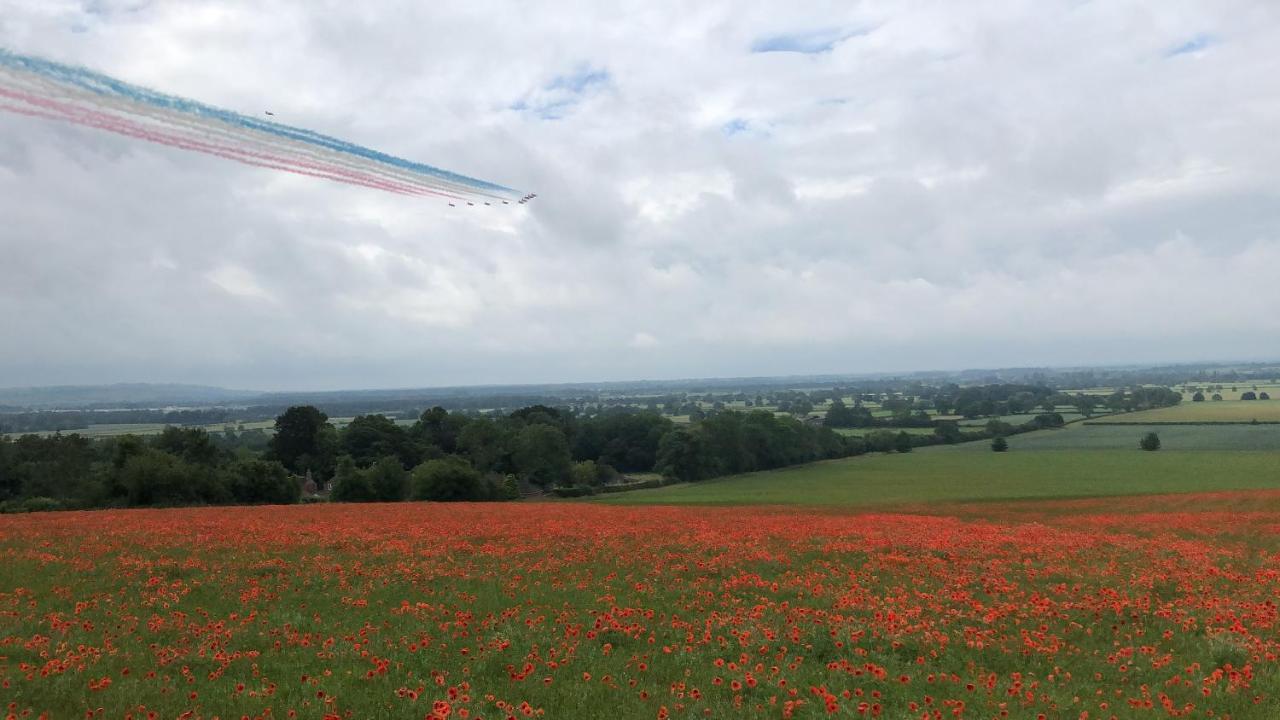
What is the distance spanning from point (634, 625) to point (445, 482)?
205 feet

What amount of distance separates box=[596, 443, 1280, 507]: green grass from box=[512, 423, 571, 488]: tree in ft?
48.1

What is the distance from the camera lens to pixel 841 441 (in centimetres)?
12369

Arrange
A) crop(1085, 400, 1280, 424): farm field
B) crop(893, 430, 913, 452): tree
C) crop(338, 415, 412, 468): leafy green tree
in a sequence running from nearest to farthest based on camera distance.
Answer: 1. crop(338, 415, 412, 468): leafy green tree
2. crop(893, 430, 913, 452): tree
3. crop(1085, 400, 1280, 424): farm field

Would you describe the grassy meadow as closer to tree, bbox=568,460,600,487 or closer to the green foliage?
tree, bbox=568,460,600,487

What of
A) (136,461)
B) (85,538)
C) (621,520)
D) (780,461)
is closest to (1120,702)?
(621,520)

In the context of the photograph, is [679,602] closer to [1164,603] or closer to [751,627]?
[751,627]

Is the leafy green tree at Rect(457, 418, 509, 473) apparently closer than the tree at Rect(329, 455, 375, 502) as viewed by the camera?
No

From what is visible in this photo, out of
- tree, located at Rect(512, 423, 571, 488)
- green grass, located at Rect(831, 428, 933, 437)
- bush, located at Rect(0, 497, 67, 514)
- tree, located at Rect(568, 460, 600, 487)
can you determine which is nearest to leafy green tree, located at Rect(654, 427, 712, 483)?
tree, located at Rect(568, 460, 600, 487)

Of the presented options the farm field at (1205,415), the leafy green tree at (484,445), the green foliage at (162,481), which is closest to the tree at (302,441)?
the leafy green tree at (484,445)

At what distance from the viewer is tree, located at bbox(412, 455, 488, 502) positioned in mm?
71625

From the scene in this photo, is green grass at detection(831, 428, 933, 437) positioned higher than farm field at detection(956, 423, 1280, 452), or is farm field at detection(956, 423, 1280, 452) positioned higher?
farm field at detection(956, 423, 1280, 452)

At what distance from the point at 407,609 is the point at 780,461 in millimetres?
101006

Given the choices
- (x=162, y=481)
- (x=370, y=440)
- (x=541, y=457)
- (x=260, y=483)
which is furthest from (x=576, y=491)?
(x=162, y=481)

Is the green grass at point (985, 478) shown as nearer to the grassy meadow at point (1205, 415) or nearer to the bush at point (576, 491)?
the bush at point (576, 491)
